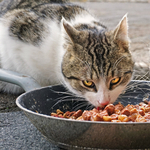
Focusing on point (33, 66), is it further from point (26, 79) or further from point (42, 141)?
point (42, 141)

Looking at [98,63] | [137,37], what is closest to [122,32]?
[98,63]

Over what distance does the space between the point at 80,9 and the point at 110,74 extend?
119 cm

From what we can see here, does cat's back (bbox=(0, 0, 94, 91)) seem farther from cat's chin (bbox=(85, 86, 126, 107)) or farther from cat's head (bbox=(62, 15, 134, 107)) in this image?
cat's chin (bbox=(85, 86, 126, 107))

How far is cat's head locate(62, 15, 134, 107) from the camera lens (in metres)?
1.73

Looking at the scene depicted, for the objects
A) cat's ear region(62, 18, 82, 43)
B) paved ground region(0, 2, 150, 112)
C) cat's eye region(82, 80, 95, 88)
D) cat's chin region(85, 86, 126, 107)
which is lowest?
paved ground region(0, 2, 150, 112)

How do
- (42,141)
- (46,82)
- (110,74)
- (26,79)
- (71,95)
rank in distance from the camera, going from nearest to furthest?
(42,141)
(110,74)
(26,79)
(71,95)
(46,82)

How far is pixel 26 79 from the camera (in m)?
1.85

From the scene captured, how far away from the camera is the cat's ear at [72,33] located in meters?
1.82

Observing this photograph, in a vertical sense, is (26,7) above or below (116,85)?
above

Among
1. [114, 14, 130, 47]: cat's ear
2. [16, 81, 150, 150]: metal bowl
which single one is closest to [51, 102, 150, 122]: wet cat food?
[16, 81, 150, 150]: metal bowl

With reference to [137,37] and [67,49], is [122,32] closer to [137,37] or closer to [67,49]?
[67,49]

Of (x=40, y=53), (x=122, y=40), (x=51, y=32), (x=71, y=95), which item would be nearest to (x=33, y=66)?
(x=40, y=53)

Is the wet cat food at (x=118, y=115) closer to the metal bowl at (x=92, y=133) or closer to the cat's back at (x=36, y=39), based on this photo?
the metal bowl at (x=92, y=133)

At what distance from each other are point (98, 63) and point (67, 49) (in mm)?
314
